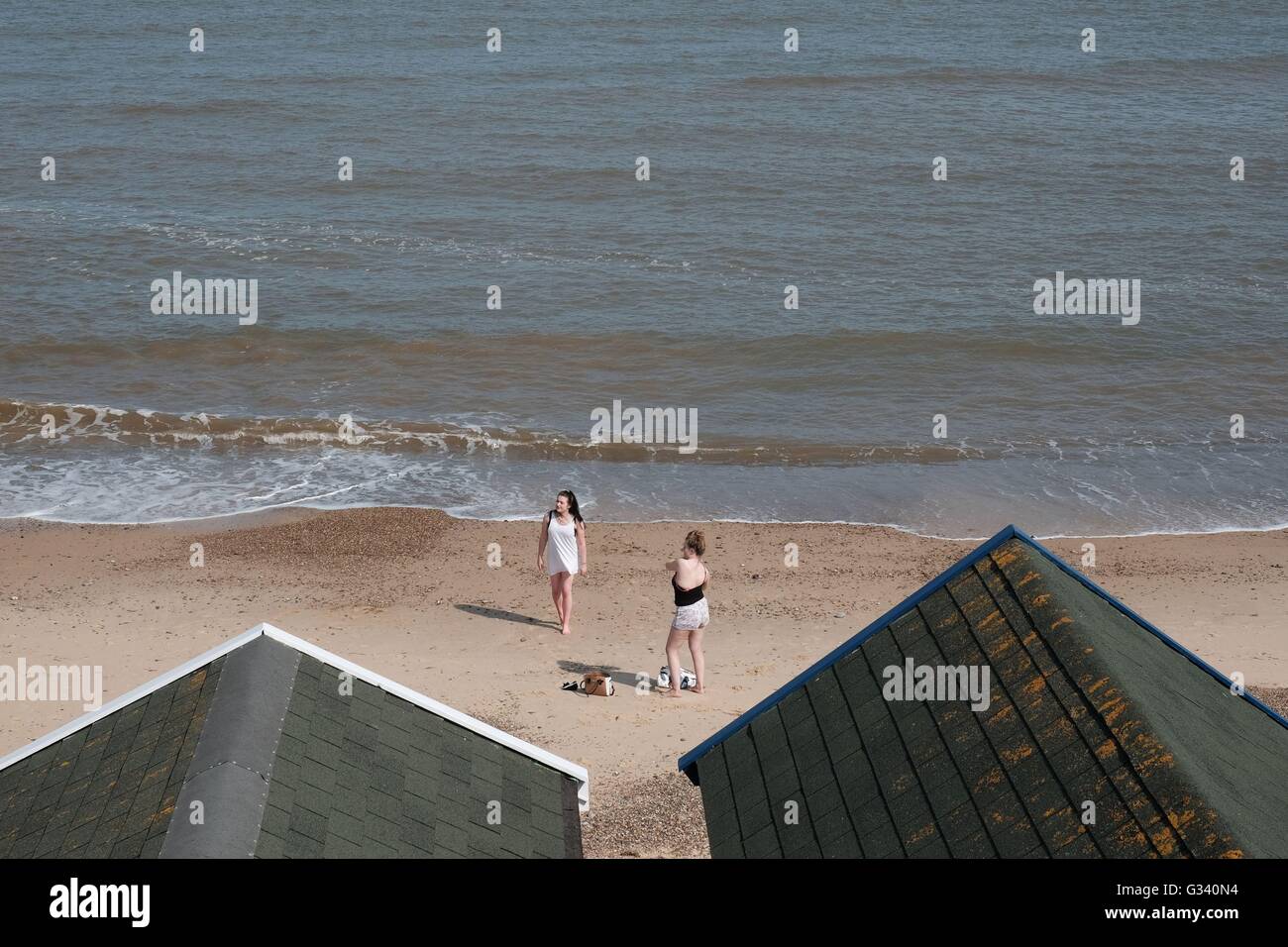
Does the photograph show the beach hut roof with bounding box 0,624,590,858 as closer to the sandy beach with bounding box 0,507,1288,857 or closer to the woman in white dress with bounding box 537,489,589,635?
the sandy beach with bounding box 0,507,1288,857

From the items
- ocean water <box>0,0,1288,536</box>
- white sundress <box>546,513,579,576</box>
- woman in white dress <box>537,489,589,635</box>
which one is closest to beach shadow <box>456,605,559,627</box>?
woman in white dress <box>537,489,589,635</box>

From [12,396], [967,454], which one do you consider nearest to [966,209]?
[967,454]

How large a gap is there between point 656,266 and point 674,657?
16.9 metres

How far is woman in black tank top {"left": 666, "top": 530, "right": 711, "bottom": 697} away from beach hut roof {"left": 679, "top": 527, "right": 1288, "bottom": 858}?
15.7 ft

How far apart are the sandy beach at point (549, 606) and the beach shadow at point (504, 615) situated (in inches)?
1.5

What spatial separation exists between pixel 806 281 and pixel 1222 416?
8.65 metres

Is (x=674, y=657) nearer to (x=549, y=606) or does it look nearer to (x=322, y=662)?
(x=549, y=606)

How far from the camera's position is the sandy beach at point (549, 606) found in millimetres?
12508

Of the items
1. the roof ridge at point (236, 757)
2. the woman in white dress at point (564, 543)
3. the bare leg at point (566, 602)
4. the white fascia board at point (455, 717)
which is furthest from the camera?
the bare leg at point (566, 602)

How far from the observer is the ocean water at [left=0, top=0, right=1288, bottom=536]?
20.0 metres

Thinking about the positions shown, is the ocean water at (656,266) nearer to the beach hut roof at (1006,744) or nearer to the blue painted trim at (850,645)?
the blue painted trim at (850,645)

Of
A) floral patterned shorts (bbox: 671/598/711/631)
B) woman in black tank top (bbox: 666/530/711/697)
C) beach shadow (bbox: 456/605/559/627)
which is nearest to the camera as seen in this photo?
woman in black tank top (bbox: 666/530/711/697)

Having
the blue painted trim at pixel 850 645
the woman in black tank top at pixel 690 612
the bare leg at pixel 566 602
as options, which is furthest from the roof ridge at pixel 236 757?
the bare leg at pixel 566 602
